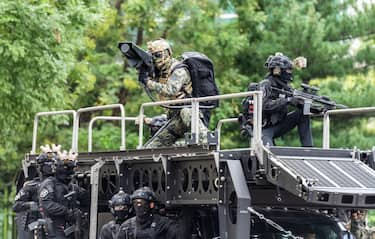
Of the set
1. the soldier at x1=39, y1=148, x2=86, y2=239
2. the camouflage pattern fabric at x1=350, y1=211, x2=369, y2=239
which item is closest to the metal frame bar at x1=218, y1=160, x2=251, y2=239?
the camouflage pattern fabric at x1=350, y1=211, x2=369, y2=239

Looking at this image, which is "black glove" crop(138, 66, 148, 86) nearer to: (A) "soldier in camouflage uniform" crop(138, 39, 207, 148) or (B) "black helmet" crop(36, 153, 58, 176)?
(A) "soldier in camouflage uniform" crop(138, 39, 207, 148)

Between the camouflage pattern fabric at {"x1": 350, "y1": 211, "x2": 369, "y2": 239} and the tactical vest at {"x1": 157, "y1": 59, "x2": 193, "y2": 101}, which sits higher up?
the tactical vest at {"x1": 157, "y1": 59, "x2": 193, "y2": 101}

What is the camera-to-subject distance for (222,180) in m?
9.14

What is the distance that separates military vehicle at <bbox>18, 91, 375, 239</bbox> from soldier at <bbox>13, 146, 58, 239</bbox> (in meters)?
1.29

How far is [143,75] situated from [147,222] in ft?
5.89

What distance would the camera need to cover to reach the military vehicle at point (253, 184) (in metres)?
8.78

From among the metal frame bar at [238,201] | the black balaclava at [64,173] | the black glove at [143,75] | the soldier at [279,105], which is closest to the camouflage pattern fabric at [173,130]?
the black glove at [143,75]

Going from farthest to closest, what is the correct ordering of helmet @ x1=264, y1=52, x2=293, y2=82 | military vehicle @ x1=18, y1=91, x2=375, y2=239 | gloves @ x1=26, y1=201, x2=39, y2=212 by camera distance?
gloves @ x1=26, y1=201, x2=39, y2=212 < helmet @ x1=264, y1=52, x2=293, y2=82 < military vehicle @ x1=18, y1=91, x2=375, y2=239

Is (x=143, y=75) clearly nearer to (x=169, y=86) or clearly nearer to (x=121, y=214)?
(x=169, y=86)

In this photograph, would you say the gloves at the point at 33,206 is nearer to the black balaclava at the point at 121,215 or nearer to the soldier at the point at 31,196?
the soldier at the point at 31,196

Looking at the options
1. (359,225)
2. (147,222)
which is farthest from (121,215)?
(359,225)

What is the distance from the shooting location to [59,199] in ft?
37.8

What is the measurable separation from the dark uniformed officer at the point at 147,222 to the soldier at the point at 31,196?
1961 millimetres

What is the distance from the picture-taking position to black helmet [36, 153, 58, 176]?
1169cm
